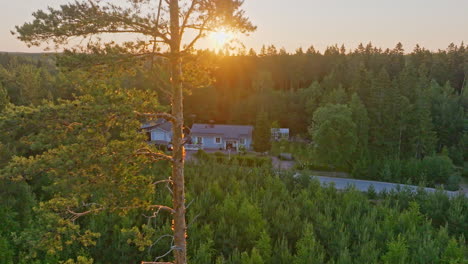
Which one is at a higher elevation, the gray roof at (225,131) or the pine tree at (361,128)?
the pine tree at (361,128)

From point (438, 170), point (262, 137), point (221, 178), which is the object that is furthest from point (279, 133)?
point (221, 178)

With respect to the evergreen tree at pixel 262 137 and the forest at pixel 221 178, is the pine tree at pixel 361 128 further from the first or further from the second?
the evergreen tree at pixel 262 137

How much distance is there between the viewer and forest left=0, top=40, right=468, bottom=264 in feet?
21.5

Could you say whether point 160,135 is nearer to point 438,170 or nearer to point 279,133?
point 279,133

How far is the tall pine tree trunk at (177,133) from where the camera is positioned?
7891mm

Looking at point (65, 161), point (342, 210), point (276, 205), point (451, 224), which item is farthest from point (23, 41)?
point (451, 224)

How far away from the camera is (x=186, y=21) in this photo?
814 centimetres

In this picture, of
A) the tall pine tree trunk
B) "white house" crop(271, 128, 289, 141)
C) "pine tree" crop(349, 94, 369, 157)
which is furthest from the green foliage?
the tall pine tree trunk

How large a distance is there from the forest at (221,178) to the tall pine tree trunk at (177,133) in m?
0.36

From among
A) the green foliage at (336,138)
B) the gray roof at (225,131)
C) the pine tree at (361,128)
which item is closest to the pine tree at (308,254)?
the green foliage at (336,138)

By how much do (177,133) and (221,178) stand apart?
1846 centimetres

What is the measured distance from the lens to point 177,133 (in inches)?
324

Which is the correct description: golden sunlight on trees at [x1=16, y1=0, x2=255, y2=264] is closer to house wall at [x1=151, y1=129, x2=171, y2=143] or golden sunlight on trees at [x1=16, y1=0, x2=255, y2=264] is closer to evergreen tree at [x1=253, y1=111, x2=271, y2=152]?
evergreen tree at [x1=253, y1=111, x2=271, y2=152]

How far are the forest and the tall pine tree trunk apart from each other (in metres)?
0.36
